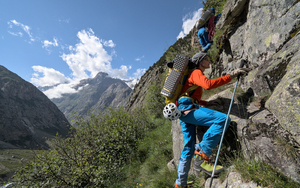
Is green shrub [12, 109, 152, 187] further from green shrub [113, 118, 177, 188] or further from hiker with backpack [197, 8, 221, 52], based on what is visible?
hiker with backpack [197, 8, 221, 52]

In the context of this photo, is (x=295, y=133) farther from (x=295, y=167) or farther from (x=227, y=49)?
(x=227, y=49)

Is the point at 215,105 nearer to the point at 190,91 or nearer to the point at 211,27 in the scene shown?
the point at 190,91

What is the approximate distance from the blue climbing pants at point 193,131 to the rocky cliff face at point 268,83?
1.66 feet

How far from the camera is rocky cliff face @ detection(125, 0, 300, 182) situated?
2.37 m

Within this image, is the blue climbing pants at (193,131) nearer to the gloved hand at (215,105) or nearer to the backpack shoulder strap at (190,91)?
the backpack shoulder strap at (190,91)

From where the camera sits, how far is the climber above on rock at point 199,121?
330 cm

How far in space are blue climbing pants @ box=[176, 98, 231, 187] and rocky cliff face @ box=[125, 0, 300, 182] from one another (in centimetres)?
51

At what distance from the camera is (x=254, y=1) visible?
15.1ft

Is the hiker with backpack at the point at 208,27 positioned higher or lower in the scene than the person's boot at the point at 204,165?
higher

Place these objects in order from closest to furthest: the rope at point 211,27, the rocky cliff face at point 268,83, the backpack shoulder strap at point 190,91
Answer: the rocky cliff face at point 268,83, the backpack shoulder strap at point 190,91, the rope at point 211,27

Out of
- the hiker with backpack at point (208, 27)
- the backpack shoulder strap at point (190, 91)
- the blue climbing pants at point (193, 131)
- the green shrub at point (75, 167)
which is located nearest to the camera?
the blue climbing pants at point (193, 131)

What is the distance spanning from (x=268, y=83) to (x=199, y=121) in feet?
6.54

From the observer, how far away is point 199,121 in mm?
3549

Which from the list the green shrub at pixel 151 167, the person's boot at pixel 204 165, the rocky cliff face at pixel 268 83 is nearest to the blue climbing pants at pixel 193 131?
the person's boot at pixel 204 165
